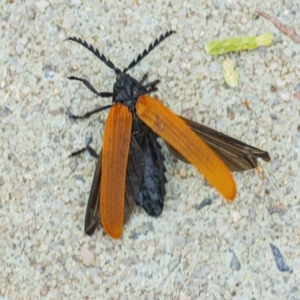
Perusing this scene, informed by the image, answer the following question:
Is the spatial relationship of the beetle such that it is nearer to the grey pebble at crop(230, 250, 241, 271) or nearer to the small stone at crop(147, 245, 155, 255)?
the small stone at crop(147, 245, 155, 255)

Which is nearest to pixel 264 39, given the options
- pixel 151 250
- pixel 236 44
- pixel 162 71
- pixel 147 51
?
pixel 236 44

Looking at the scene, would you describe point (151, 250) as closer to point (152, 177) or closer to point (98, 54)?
point (152, 177)

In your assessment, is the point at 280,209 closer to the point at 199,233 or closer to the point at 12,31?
the point at 199,233

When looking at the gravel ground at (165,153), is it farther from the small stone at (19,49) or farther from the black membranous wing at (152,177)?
the black membranous wing at (152,177)

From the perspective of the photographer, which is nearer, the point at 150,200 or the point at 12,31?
the point at 150,200

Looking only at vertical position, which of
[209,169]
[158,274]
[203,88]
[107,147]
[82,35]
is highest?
[82,35]

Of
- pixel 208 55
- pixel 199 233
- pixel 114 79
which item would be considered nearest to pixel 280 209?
pixel 199 233

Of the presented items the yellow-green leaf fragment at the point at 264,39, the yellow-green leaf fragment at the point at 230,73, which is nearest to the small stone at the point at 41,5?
the yellow-green leaf fragment at the point at 230,73
